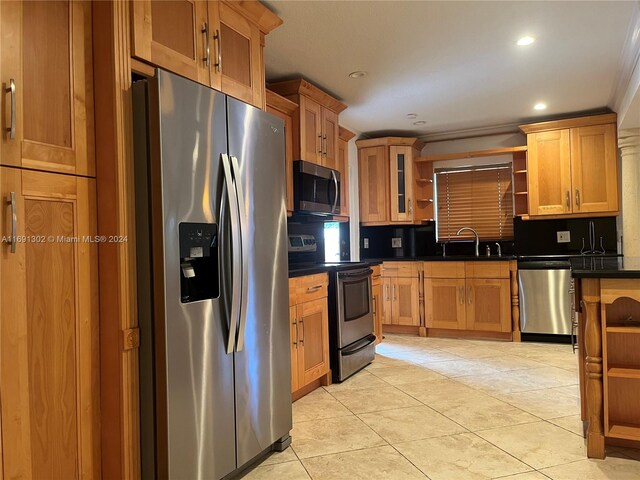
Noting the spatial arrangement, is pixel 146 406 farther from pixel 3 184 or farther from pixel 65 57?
pixel 65 57

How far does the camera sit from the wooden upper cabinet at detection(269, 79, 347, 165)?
3.63 m

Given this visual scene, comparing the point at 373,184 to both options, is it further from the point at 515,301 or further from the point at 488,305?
the point at 515,301

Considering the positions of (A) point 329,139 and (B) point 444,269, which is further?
(B) point 444,269

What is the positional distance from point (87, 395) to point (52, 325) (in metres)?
0.30

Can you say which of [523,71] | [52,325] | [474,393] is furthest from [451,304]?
[52,325]

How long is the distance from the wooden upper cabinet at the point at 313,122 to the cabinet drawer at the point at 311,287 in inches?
38.8

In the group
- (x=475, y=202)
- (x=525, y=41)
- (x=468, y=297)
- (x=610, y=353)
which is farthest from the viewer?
(x=475, y=202)

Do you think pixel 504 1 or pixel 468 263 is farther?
pixel 468 263

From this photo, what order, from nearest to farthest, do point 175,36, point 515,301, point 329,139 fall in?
point 175,36, point 329,139, point 515,301

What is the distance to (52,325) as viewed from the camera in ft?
5.07

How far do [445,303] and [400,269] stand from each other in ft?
2.07

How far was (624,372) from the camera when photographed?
7.25 feet

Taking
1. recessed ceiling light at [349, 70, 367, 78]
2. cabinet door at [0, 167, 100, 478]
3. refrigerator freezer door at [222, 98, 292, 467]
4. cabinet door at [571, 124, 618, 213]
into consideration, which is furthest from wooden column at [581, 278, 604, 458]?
cabinet door at [571, 124, 618, 213]

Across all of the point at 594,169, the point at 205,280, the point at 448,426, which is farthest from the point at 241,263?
the point at 594,169
